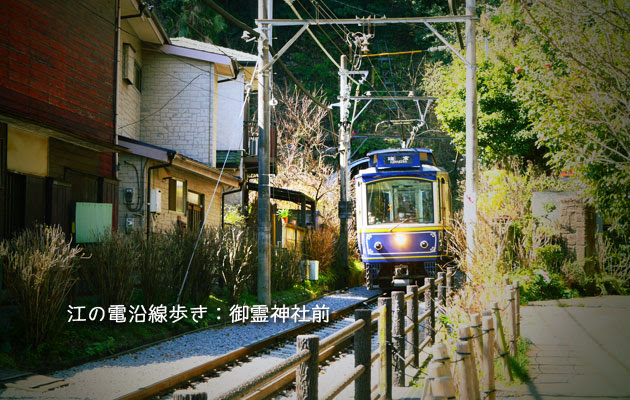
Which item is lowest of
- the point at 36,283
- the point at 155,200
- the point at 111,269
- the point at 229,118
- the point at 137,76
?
the point at 36,283

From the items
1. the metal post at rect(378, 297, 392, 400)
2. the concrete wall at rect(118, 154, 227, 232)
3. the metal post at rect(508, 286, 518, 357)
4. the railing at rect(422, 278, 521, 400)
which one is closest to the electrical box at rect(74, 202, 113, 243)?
the concrete wall at rect(118, 154, 227, 232)

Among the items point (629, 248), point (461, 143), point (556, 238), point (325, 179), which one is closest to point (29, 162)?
point (556, 238)

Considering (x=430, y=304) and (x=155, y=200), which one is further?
(x=155, y=200)

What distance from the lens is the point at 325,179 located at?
109 feet

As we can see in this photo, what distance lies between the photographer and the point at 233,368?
8.77m

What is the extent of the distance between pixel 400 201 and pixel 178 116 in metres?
8.50

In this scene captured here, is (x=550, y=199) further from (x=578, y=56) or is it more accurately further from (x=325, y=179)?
(x=325, y=179)

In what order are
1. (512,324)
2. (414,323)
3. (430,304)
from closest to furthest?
(512,324) < (414,323) < (430,304)

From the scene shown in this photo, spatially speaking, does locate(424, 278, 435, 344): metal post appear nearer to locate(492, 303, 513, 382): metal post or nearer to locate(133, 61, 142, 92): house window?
locate(492, 303, 513, 382): metal post

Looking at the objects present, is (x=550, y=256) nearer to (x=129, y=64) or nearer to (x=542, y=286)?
(x=542, y=286)

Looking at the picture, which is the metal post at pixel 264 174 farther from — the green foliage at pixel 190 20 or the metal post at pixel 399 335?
the green foliage at pixel 190 20

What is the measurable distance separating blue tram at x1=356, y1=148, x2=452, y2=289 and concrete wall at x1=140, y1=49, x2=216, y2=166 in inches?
256

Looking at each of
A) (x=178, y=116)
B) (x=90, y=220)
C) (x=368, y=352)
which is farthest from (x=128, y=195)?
(x=368, y=352)

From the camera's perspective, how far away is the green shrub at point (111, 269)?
1065 centimetres
